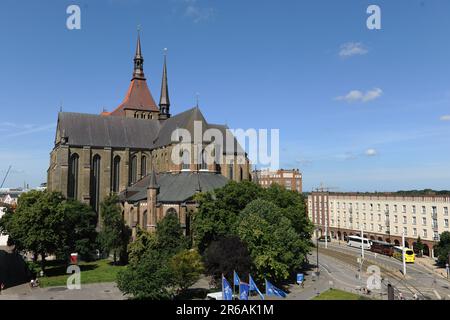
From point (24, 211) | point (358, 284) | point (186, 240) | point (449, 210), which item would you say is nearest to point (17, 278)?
point (24, 211)

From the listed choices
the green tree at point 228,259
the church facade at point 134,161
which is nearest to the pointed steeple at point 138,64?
the church facade at point 134,161

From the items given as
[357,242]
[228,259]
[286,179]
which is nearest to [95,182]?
[228,259]

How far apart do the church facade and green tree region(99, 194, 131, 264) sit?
3671mm

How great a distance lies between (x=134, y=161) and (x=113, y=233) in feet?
96.6

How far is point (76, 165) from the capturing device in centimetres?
8044

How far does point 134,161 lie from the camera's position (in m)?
86.3

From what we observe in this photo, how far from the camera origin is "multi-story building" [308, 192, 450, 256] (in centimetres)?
7344

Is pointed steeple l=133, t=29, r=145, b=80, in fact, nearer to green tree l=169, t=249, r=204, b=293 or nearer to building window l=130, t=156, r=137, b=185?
building window l=130, t=156, r=137, b=185

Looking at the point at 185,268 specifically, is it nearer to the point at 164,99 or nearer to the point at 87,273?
the point at 87,273

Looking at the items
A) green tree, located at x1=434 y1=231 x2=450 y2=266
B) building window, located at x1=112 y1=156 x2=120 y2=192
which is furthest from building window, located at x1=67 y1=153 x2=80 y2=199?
green tree, located at x1=434 y1=231 x2=450 y2=266

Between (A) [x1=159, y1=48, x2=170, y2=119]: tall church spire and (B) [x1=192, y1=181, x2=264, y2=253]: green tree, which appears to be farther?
(A) [x1=159, y1=48, x2=170, y2=119]: tall church spire

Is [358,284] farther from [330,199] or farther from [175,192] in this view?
[330,199]

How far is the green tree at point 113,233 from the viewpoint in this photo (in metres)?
58.9

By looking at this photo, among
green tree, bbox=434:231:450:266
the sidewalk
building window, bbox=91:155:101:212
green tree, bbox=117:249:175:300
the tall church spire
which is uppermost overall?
the tall church spire
